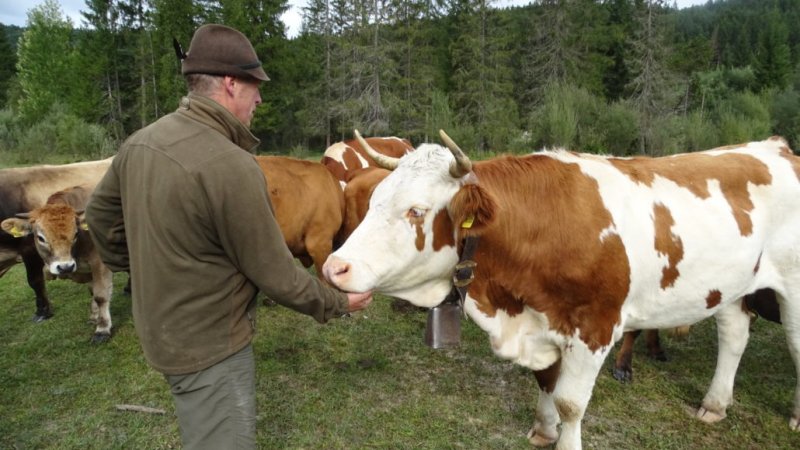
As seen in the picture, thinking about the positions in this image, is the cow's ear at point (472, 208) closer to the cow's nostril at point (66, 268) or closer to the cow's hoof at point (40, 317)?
the cow's nostril at point (66, 268)

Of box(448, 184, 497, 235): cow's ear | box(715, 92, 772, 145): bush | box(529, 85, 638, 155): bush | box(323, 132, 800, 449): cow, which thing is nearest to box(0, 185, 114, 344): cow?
box(323, 132, 800, 449): cow

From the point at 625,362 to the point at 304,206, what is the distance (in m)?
3.78

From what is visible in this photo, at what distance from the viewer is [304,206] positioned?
5840 millimetres

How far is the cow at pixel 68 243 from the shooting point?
5043 millimetres

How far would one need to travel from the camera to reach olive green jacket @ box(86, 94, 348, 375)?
→ 5.90 feet

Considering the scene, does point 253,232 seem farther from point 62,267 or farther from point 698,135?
point 698,135

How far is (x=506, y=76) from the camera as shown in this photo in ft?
117

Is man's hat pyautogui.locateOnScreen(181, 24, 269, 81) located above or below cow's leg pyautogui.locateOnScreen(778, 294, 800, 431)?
above

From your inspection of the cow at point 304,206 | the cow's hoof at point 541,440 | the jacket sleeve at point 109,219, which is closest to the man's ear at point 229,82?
the jacket sleeve at point 109,219

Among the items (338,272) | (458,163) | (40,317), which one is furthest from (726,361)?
(40,317)

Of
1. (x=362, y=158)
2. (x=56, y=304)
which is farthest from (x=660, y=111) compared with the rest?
(x=56, y=304)

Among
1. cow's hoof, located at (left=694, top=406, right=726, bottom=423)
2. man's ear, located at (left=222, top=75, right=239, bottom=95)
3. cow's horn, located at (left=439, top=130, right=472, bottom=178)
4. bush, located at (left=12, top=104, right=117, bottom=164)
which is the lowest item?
bush, located at (left=12, top=104, right=117, bottom=164)

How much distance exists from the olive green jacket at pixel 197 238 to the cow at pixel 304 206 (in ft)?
12.1

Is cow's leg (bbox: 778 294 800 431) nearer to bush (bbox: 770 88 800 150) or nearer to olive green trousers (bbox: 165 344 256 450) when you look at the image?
olive green trousers (bbox: 165 344 256 450)
